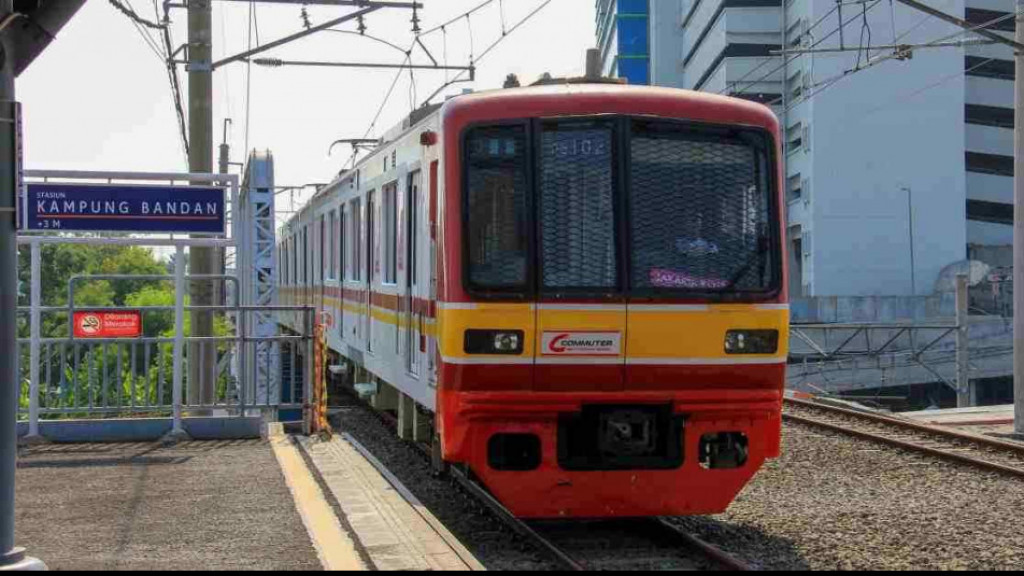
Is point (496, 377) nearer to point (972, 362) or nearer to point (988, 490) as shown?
point (988, 490)

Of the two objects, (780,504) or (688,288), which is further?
(780,504)

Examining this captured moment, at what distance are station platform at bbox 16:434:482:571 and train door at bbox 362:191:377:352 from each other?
172 centimetres

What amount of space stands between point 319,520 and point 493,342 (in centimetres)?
151

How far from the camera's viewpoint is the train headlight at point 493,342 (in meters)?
8.03

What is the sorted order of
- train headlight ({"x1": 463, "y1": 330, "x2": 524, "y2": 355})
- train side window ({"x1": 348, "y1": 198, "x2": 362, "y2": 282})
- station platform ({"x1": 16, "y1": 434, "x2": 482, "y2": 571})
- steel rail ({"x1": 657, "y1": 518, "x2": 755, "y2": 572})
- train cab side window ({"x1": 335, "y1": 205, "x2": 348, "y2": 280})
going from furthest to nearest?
train cab side window ({"x1": 335, "y1": 205, "x2": 348, "y2": 280})
train side window ({"x1": 348, "y1": 198, "x2": 362, "y2": 282})
train headlight ({"x1": 463, "y1": 330, "x2": 524, "y2": 355})
steel rail ({"x1": 657, "y1": 518, "x2": 755, "y2": 572})
station platform ({"x1": 16, "y1": 434, "x2": 482, "y2": 571})

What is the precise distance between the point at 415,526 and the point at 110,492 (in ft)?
8.36

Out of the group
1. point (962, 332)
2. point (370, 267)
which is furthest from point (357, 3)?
point (962, 332)

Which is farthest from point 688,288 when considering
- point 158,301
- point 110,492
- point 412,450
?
point 158,301

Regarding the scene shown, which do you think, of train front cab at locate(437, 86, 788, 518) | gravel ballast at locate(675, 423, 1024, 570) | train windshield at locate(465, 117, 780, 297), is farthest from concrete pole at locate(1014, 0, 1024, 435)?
train windshield at locate(465, 117, 780, 297)

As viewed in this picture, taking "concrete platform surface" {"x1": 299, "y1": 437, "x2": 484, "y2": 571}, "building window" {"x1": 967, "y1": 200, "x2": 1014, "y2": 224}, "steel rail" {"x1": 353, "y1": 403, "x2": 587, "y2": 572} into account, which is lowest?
"steel rail" {"x1": 353, "y1": 403, "x2": 587, "y2": 572}

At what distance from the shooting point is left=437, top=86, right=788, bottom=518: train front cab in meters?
8.06

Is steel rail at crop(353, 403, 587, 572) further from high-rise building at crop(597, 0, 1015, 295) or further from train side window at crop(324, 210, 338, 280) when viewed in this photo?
high-rise building at crop(597, 0, 1015, 295)

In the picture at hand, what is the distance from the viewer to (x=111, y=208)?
11.7m

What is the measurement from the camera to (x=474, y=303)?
806cm
